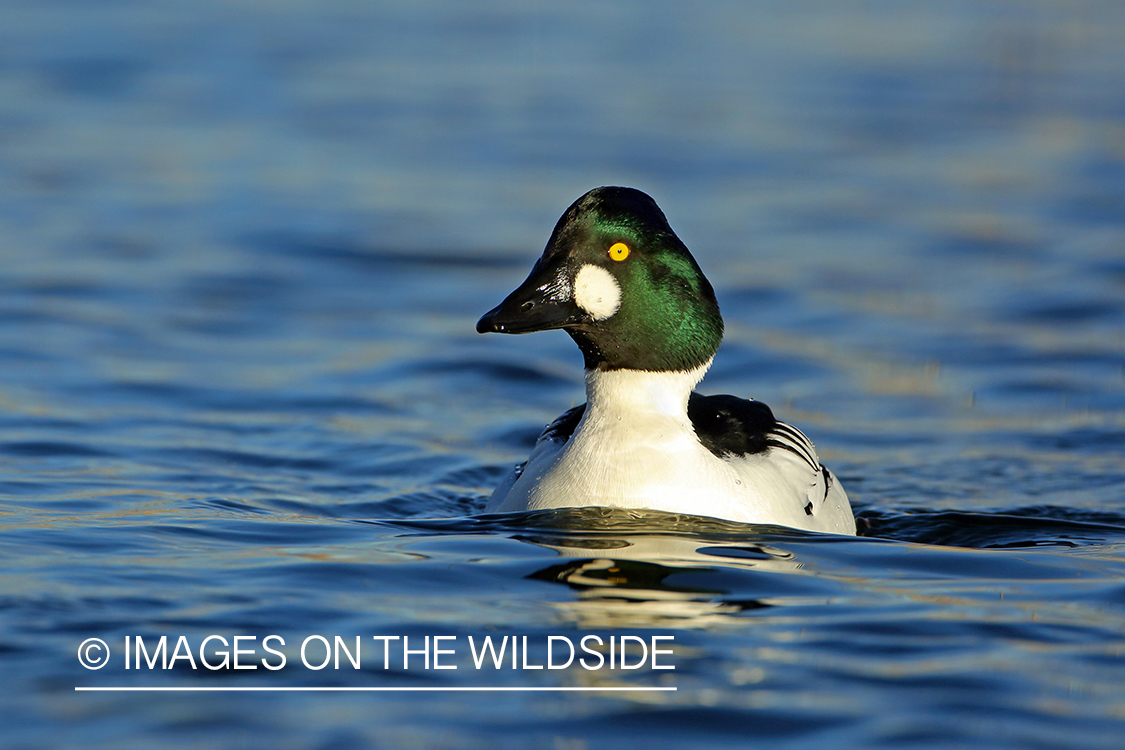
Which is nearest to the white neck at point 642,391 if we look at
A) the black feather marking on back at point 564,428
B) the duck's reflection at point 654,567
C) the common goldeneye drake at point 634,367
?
the common goldeneye drake at point 634,367

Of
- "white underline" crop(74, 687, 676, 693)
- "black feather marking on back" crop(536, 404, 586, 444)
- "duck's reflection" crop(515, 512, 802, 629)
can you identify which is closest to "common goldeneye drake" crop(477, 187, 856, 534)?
"duck's reflection" crop(515, 512, 802, 629)

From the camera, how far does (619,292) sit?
22.2 ft

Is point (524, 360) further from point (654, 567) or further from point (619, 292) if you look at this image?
point (654, 567)

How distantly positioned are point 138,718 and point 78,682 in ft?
1.12

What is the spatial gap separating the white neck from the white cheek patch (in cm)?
34

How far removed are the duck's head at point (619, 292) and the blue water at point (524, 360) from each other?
775mm

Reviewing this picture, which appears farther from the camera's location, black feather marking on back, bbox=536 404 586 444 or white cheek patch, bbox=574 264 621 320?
black feather marking on back, bbox=536 404 586 444

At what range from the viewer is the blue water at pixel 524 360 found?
513 centimetres

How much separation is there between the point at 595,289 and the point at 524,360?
4.56 m

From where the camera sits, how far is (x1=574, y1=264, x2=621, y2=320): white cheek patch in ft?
22.1

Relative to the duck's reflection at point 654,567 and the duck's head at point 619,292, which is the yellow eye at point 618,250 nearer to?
the duck's head at point 619,292

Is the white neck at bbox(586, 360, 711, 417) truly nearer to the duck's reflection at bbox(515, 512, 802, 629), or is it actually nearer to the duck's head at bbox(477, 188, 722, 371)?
the duck's head at bbox(477, 188, 722, 371)

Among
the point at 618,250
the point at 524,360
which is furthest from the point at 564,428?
the point at 524,360

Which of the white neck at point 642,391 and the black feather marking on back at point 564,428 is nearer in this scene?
the white neck at point 642,391
